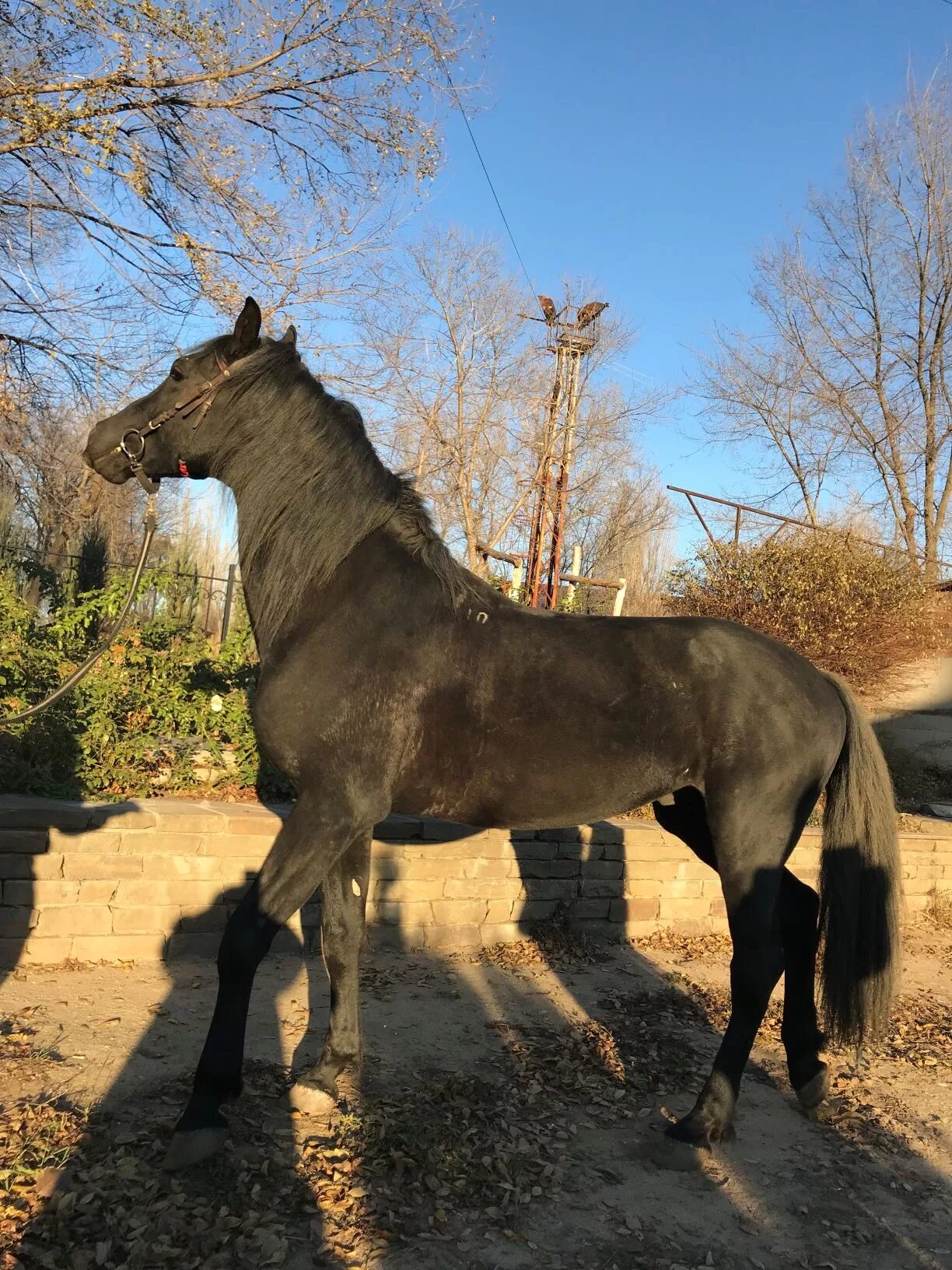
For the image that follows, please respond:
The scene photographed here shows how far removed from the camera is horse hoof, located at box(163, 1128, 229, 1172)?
92.8 inches

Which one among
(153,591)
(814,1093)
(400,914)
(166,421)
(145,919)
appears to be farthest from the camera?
(153,591)

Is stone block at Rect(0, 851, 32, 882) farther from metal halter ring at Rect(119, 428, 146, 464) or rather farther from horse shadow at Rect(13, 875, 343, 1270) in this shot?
metal halter ring at Rect(119, 428, 146, 464)

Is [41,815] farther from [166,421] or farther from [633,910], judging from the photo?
[633,910]

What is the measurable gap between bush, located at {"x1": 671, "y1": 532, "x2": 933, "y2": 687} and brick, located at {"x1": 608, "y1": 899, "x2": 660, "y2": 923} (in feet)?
14.7

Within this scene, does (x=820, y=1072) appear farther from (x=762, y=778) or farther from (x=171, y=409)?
(x=171, y=409)

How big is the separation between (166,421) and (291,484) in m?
0.51

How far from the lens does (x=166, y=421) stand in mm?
2924

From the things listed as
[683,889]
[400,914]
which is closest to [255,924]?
[400,914]

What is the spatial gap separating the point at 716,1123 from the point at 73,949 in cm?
294

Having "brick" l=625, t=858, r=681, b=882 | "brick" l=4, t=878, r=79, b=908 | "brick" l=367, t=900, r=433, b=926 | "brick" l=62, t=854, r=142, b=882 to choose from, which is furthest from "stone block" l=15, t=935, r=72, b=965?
"brick" l=625, t=858, r=681, b=882

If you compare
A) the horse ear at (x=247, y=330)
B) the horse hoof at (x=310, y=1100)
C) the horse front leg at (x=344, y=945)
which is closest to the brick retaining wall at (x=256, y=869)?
the horse front leg at (x=344, y=945)

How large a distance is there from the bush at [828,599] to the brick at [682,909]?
412 centimetres

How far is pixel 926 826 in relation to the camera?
724 cm

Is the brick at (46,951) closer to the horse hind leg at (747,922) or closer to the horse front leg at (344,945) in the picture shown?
the horse front leg at (344,945)
